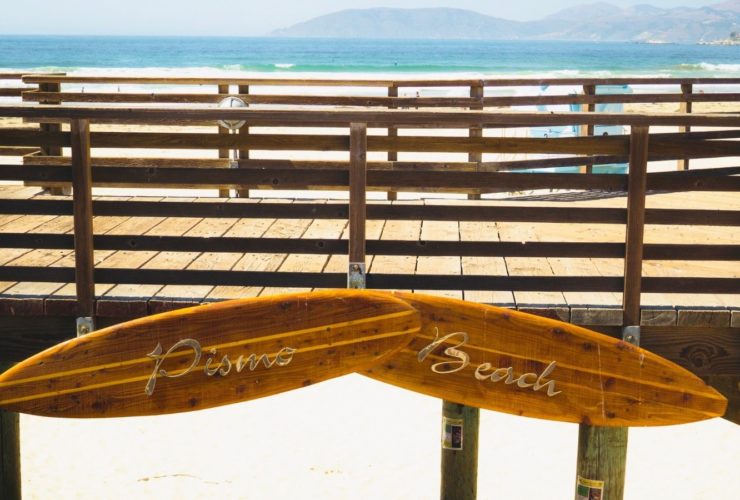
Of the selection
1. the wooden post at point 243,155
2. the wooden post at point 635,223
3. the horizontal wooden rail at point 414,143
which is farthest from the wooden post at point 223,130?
→ the wooden post at point 635,223

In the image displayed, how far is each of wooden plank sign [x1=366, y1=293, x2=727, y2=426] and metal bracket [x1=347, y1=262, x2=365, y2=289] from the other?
2.20 feet

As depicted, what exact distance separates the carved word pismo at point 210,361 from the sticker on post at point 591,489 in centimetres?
156

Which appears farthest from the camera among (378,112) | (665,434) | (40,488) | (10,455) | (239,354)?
(665,434)

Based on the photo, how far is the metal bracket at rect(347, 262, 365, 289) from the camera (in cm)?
447

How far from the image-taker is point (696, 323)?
4566mm

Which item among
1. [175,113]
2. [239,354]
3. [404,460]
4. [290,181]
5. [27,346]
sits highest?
[175,113]

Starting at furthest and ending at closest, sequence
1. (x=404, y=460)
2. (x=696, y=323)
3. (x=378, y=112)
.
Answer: (x=404, y=460), (x=696, y=323), (x=378, y=112)

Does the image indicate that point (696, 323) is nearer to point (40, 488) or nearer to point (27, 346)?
point (27, 346)

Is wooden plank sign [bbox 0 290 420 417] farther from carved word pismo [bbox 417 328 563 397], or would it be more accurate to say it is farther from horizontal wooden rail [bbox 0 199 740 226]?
horizontal wooden rail [bbox 0 199 740 226]

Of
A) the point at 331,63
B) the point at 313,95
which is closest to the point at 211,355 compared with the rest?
the point at 313,95

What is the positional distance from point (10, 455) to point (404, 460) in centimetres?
349

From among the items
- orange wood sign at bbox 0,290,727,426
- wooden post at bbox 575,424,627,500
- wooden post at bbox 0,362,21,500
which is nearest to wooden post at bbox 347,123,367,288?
orange wood sign at bbox 0,290,727,426

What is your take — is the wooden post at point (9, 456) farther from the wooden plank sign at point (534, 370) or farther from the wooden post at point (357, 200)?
the wooden plank sign at point (534, 370)

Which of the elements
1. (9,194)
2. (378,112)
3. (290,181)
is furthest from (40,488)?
(378,112)
